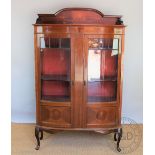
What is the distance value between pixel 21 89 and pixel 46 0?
1303mm

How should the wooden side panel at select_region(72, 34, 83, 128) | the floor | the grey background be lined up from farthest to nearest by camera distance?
1. the grey background
2. the floor
3. the wooden side panel at select_region(72, 34, 83, 128)

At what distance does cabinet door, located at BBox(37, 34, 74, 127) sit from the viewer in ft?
8.60

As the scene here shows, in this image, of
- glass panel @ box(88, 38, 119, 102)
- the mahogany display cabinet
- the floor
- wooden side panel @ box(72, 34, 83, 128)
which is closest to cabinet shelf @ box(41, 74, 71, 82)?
the mahogany display cabinet

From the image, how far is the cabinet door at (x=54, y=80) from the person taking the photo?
8.60ft

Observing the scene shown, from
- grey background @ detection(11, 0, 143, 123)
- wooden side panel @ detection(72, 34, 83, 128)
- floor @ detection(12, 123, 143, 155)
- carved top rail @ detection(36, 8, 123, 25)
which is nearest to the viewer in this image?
wooden side panel @ detection(72, 34, 83, 128)

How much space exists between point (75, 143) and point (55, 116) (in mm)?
468

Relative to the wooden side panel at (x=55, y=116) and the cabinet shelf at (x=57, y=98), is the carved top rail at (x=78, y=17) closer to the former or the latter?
the cabinet shelf at (x=57, y=98)

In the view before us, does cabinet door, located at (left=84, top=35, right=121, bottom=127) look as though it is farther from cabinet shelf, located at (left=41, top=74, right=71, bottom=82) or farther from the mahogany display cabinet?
cabinet shelf, located at (left=41, top=74, right=71, bottom=82)

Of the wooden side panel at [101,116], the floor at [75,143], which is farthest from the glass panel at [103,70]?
the floor at [75,143]

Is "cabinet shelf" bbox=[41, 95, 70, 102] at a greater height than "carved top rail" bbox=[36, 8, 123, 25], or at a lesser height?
lesser

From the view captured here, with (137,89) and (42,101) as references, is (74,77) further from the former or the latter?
(137,89)

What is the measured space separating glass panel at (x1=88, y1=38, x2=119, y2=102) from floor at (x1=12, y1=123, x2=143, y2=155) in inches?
22.8

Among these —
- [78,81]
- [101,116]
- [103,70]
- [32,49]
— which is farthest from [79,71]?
[32,49]

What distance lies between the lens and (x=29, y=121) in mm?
3477
